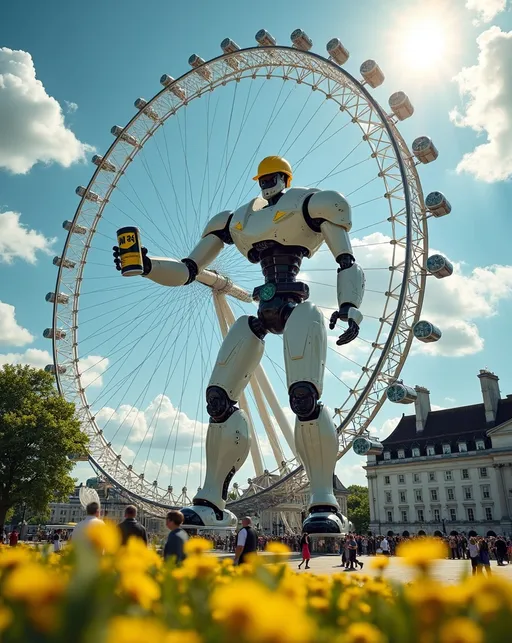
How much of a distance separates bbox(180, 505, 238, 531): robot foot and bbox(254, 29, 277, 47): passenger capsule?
19314mm

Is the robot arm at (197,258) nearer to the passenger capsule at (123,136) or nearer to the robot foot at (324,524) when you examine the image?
the robot foot at (324,524)

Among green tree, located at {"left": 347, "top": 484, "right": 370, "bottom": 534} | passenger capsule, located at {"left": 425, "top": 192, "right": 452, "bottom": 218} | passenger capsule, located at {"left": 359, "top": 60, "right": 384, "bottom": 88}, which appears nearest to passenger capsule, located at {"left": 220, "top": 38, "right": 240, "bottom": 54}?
passenger capsule, located at {"left": 359, "top": 60, "right": 384, "bottom": 88}

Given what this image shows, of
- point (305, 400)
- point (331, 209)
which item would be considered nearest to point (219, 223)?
point (331, 209)

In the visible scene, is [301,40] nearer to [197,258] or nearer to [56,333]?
[197,258]

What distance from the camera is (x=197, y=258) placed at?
12.9 meters

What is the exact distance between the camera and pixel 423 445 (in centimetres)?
6425

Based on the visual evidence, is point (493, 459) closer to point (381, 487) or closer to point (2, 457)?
point (381, 487)

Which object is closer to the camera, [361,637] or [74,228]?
[361,637]

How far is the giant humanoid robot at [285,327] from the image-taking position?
10.6 m

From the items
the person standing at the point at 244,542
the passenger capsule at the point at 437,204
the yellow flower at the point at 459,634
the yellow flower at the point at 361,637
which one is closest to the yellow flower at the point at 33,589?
the yellow flower at the point at 361,637

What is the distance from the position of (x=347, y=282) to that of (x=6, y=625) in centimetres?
989

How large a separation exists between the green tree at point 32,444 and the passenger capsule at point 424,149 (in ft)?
60.9

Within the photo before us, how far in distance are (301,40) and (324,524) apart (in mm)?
18806

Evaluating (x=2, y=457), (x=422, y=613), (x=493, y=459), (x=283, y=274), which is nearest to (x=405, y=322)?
(x=283, y=274)
